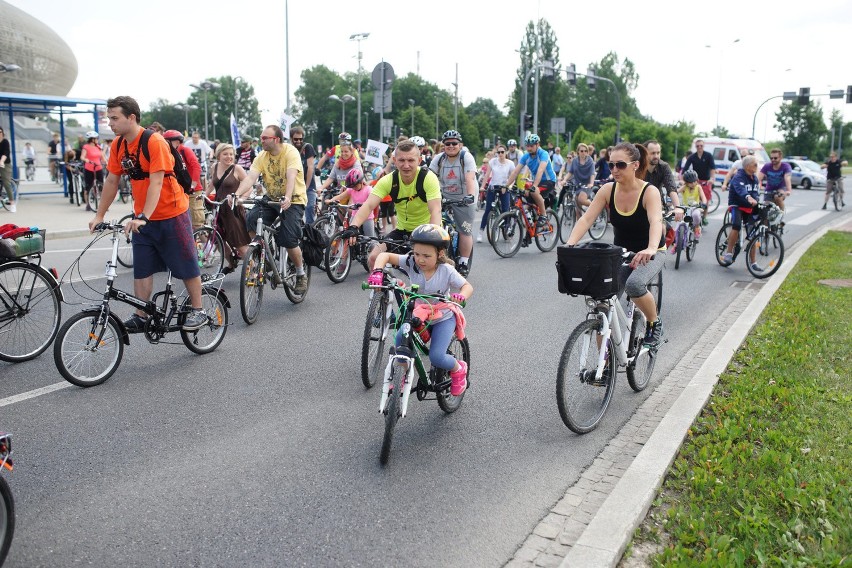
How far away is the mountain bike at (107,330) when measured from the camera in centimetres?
537

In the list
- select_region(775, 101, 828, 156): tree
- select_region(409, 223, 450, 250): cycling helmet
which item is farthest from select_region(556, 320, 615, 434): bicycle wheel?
select_region(775, 101, 828, 156): tree

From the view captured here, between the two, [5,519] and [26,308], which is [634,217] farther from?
[26,308]

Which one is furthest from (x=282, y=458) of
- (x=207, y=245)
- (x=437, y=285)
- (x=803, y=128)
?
(x=803, y=128)

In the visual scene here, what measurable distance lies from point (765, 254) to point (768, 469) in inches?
320

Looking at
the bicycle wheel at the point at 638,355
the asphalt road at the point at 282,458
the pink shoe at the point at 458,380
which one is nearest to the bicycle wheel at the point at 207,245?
the asphalt road at the point at 282,458

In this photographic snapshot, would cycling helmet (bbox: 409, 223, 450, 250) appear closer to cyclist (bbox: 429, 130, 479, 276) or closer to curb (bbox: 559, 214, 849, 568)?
curb (bbox: 559, 214, 849, 568)

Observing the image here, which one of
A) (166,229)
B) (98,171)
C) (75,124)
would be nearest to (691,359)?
(166,229)

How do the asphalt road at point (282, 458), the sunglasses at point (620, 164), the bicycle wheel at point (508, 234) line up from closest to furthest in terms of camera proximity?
the asphalt road at point (282, 458) < the sunglasses at point (620, 164) < the bicycle wheel at point (508, 234)

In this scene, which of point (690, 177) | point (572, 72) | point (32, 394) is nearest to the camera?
point (32, 394)

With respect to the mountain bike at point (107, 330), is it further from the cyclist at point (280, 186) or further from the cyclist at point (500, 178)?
the cyclist at point (500, 178)

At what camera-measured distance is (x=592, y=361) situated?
4.92 m

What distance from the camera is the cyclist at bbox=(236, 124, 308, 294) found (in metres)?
8.15

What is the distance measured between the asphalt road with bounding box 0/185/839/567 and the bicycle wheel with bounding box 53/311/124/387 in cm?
12

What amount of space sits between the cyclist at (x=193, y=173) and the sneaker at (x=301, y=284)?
1.52 m
